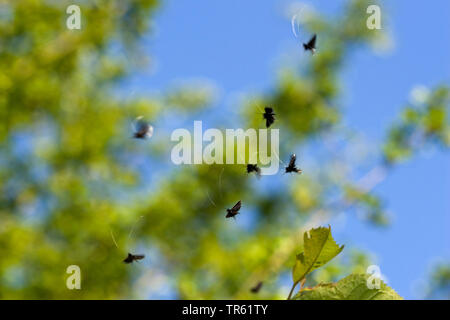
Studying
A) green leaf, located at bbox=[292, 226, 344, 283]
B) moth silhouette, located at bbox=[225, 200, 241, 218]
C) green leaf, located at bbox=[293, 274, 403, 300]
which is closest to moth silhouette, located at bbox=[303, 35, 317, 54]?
moth silhouette, located at bbox=[225, 200, 241, 218]

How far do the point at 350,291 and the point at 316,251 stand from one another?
13cm

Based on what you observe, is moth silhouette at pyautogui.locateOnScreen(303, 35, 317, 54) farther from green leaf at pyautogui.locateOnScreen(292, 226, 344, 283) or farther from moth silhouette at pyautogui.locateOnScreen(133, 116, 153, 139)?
green leaf at pyautogui.locateOnScreen(292, 226, 344, 283)

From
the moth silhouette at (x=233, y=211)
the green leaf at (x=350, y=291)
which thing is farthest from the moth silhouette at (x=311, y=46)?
the green leaf at (x=350, y=291)

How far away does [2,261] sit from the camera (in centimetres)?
843

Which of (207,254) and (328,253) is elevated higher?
(207,254)

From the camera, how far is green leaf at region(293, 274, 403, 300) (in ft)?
3.35

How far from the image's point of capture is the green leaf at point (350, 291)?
3.35 ft

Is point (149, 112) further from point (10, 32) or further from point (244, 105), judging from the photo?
point (10, 32)

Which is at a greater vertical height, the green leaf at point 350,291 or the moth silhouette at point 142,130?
the moth silhouette at point 142,130

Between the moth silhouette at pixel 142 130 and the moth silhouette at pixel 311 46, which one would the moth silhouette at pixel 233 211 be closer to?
the moth silhouette at pixel 142 130

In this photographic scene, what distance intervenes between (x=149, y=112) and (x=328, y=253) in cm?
1048

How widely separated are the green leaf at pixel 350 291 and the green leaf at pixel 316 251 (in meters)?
0.07
